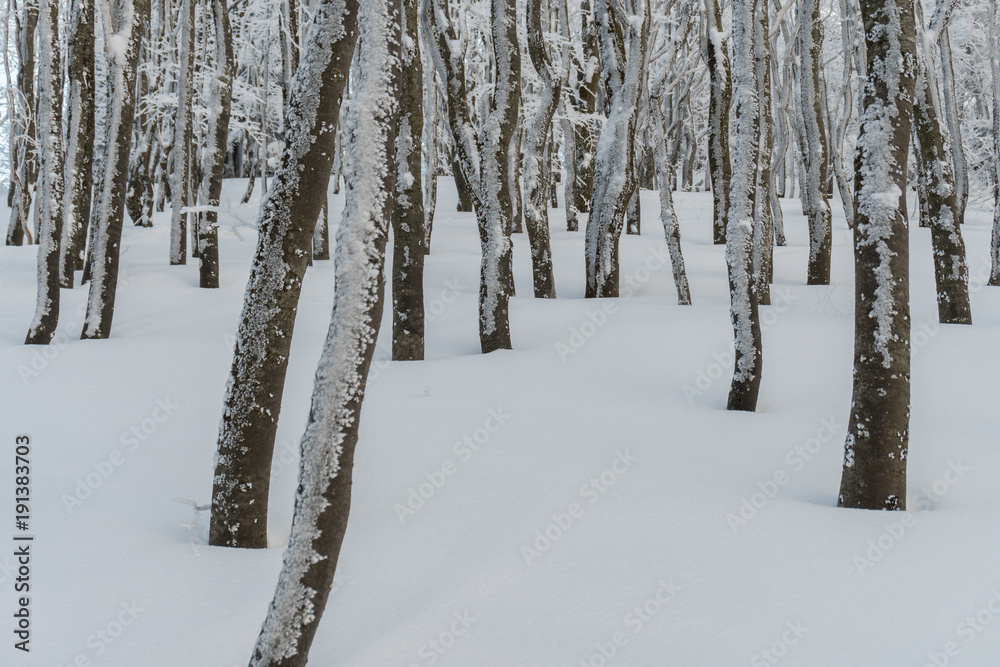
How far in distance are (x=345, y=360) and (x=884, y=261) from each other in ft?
8.91

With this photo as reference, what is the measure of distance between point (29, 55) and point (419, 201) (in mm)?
13190

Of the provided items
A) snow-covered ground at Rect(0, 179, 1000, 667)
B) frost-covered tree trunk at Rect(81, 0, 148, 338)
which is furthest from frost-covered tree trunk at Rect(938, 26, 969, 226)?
frost-covered tree trunk at Rect(81, 0, 148, 338)

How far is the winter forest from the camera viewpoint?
262 cm

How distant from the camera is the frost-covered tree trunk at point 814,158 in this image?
10984 millimetres

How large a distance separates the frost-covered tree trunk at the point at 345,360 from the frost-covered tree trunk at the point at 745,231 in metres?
3.49

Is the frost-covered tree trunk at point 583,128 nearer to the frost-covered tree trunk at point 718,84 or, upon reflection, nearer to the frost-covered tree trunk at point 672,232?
the frost-covered tree trunk at point 718,84

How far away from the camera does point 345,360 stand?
2342 mm

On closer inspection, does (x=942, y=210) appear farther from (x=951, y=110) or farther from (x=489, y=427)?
(x=951, y=110)

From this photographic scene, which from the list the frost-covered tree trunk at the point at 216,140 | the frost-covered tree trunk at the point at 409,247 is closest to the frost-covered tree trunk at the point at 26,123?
the frost-covered tree trunk at the point at 216,140

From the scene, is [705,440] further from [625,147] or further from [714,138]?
[714,138]

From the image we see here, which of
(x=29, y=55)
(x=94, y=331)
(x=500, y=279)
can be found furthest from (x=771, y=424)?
(x=29, y=55)

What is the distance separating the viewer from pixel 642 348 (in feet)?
22.4

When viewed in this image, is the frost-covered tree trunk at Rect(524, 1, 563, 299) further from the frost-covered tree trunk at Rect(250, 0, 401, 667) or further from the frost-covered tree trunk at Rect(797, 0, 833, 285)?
the frost-covered tree trunk at Rect(250, 0, 401, 667)

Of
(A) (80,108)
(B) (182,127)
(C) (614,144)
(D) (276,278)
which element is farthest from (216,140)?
(D) (276,278)
